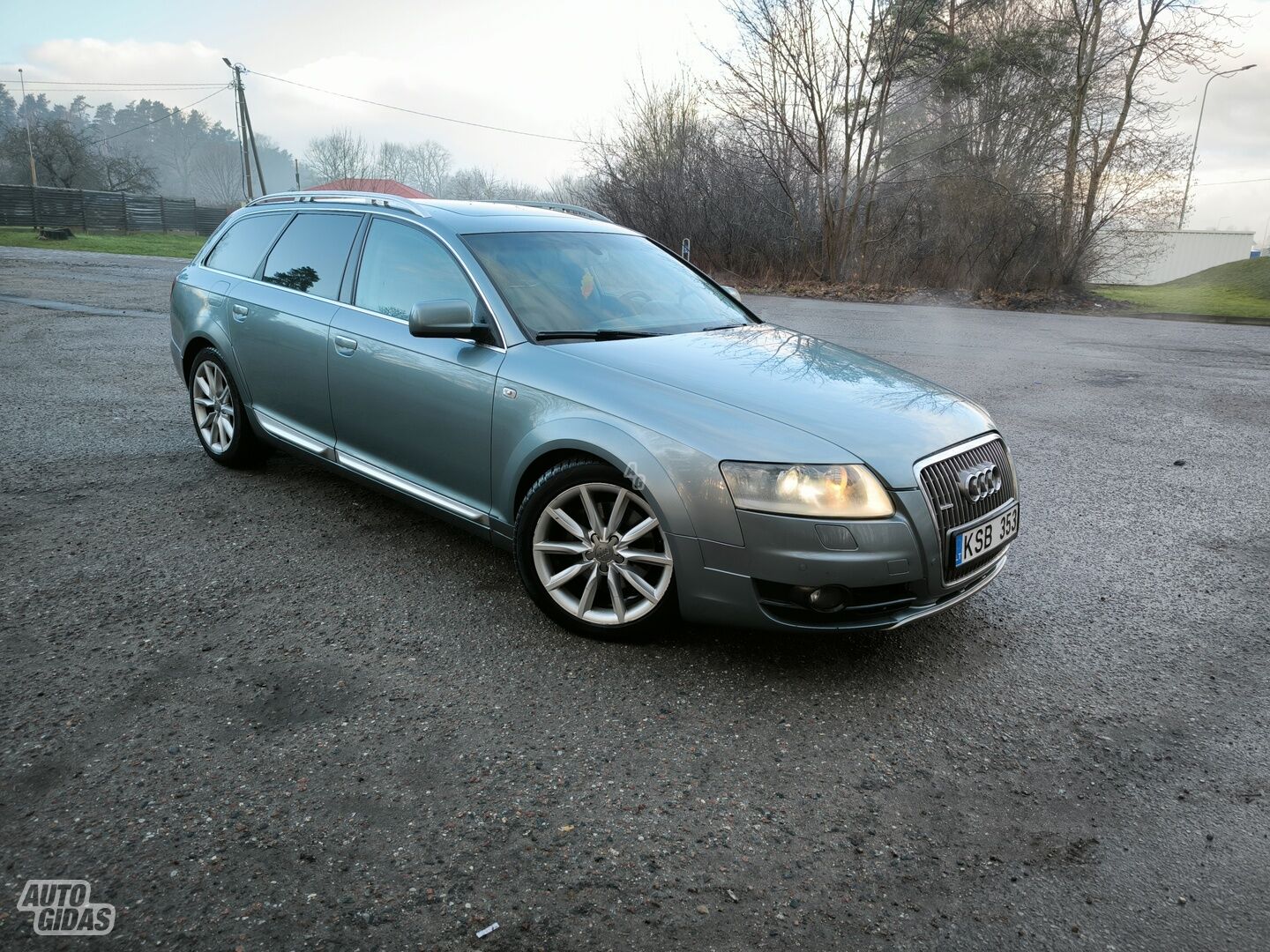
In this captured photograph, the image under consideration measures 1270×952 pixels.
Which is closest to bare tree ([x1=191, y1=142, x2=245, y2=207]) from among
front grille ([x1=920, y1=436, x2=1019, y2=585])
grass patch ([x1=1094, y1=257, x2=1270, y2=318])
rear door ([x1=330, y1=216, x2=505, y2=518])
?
grass patch ([x1=1094, y1=257, x2=1270, y2=318])

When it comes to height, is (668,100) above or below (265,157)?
below

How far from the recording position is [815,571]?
315 cm

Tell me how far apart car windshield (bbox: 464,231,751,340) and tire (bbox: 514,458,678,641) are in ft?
2.52

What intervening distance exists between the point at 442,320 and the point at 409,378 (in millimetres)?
476

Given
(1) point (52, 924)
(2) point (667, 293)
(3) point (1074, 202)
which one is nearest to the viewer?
(1) point (52, 924)

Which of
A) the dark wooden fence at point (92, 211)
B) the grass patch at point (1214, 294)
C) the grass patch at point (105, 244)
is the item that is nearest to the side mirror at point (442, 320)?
the grass patch at point (1214, 294)

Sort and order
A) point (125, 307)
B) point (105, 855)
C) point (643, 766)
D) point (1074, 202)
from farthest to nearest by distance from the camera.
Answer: point (1074, 202) < point (125, 307) < point (643, 766) < point (105, 855)

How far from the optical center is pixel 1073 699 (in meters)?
3.35

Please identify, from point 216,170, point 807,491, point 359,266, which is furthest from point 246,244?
point 216,170

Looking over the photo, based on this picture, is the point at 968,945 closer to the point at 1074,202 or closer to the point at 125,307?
the point at 125,307

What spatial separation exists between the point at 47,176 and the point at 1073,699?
67747 millimetres

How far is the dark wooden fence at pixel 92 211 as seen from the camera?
43.2 metres

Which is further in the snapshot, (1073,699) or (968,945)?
(1073,699)

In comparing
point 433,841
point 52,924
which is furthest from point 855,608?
point 52,924
